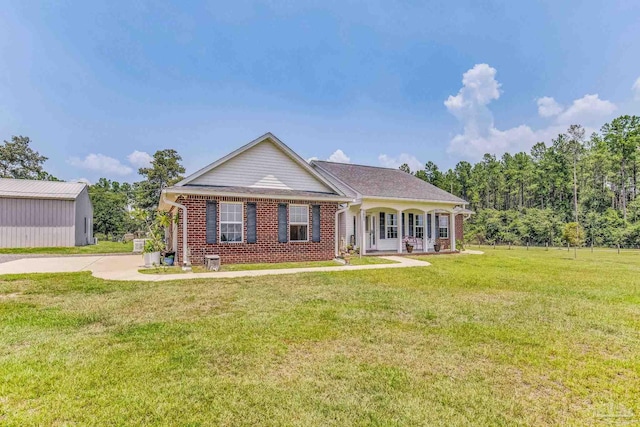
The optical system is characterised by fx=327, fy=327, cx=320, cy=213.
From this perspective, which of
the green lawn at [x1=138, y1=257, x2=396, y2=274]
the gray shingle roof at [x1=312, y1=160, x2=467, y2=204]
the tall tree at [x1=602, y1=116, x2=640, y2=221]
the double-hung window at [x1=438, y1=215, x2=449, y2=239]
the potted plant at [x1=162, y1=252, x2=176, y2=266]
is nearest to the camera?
the green lawn at [x1=138, y1=257, x2=396, y2=274]

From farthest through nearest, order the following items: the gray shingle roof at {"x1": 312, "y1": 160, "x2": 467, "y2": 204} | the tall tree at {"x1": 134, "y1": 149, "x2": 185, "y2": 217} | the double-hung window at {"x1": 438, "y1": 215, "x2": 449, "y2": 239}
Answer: the tall tree at {"x1": 134, "y1": 149, "x2": 185, "y2": 217} → the double-hung window at {"x1": 438, "y1": 215, "x2": 449, "y2": 239} → the gray shingle roof at {"x1": 312, "y1": 160, "x2": 467, "y2": 204}

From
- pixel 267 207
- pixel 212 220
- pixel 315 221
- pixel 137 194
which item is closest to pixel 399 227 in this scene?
pixel 315 221

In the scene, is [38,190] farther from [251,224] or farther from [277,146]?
[277,146]

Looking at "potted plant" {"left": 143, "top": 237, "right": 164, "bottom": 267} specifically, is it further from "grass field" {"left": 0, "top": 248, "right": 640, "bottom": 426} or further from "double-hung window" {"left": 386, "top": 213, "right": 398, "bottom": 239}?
"double-hung window" {"left": 386, "top": 213, "right": 398, "bottom": 239}

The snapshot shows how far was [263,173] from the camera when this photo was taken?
569 inches

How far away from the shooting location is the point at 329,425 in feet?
8.74

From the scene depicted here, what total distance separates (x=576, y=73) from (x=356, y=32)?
16301 mm

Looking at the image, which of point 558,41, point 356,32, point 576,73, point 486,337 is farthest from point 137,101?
point 576,73

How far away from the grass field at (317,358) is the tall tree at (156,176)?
3220 centimetres

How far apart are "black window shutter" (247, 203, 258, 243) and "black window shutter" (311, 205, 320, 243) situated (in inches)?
104

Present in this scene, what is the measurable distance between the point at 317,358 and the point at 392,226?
16.3m

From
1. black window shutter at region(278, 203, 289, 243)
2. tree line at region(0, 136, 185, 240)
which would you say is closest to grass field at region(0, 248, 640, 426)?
black window shutter at region(278, 203, 289, 243)

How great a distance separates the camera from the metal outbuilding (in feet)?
63.9

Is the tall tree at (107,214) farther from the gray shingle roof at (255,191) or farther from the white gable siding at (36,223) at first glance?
the gray shingle roof at (255,191)
